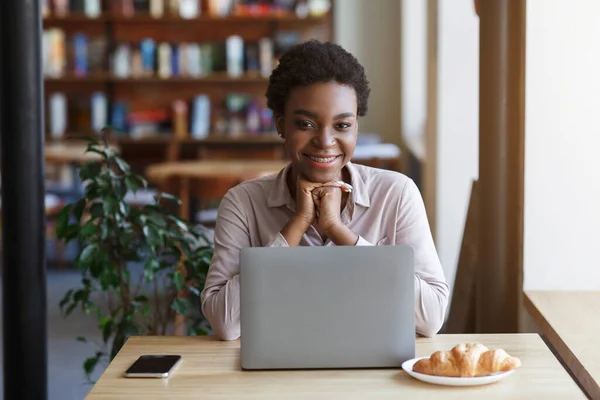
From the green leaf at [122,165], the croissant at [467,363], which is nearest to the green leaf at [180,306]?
the green leaf at [122,165]

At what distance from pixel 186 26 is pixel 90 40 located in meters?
0.78

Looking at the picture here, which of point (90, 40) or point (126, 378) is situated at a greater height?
point (90, 40)

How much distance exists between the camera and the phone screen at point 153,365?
1.68 meters

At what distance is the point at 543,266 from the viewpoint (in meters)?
2.86

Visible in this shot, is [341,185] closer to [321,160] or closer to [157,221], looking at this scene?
[321,160]

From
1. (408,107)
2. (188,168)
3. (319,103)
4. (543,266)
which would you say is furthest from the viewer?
(408,107)

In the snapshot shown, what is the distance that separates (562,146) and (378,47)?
5.10 metres

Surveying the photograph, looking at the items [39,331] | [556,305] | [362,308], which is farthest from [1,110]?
[556,305]

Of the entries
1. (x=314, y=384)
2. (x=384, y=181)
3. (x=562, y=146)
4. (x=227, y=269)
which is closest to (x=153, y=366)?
(x=314, y=384)

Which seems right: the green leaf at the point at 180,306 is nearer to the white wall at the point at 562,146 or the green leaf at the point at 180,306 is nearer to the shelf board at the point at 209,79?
the white wall at the point at 562,146

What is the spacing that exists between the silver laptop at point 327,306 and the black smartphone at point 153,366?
0.15 meters

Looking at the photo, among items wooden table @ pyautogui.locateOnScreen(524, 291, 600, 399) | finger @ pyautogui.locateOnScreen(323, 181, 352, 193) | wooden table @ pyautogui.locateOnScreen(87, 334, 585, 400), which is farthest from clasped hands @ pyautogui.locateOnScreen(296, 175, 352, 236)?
wooden table @ pyautogui.locateOnScreen(524, 291, 600, 399)

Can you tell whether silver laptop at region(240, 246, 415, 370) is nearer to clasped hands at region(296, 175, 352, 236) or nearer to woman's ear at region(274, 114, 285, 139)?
clasped hands at region(296, 175, 352, 236)

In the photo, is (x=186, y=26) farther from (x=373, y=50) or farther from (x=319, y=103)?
(x=319, y=103)
